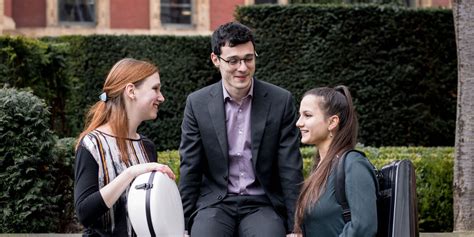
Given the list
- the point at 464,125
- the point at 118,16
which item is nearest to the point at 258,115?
the point at 464,125

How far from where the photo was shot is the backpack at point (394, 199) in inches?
172

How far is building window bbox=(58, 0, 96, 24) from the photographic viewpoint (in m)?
22.8

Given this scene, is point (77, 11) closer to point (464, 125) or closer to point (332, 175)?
point (464, 125)

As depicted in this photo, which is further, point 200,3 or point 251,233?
point 200,3

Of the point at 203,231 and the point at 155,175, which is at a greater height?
the point at 155,175

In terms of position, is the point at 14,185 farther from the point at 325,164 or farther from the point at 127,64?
the point at 325,164

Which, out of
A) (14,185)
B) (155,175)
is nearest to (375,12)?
(14,185)

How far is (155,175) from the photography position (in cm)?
472

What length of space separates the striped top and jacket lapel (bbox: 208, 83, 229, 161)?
0.64 metres

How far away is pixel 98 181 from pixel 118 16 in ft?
60.5

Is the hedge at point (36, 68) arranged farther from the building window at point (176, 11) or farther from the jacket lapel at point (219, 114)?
the building window at point (176, 11)

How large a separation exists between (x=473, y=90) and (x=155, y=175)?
5.23 meters

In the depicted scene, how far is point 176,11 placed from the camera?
23.9 m

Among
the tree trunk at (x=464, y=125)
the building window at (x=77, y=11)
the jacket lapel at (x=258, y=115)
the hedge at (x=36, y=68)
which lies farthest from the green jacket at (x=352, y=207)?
the building window at (x=77, y=11)
